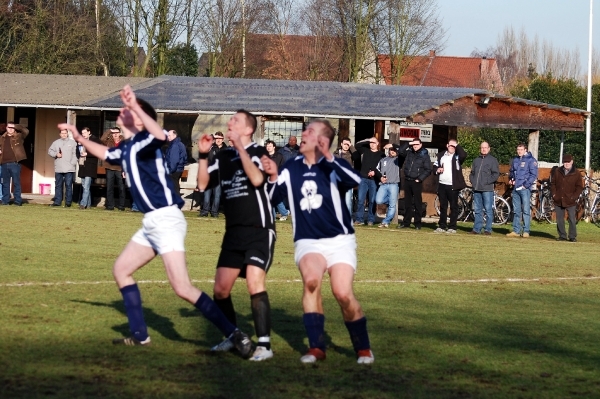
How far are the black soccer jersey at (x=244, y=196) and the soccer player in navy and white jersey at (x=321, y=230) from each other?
0.21 meters

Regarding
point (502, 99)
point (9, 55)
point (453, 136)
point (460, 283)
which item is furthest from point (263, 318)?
point (9, 55)

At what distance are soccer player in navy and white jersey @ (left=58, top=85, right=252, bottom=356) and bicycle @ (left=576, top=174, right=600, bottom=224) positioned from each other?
73.2 ft

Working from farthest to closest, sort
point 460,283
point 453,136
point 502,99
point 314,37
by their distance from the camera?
point 314,37 < point 453,136 < point 502,99 < point 460,283

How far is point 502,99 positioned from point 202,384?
71.0 feet

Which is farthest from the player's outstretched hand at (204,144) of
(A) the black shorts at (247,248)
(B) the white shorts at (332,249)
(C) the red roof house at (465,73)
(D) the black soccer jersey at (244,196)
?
(C) the red roof house at (465,73)

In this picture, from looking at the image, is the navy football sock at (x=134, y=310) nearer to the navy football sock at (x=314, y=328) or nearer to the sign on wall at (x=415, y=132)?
the navy football sock at (x=314, y=328)

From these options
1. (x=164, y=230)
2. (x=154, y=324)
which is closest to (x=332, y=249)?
(x=164, y=230)

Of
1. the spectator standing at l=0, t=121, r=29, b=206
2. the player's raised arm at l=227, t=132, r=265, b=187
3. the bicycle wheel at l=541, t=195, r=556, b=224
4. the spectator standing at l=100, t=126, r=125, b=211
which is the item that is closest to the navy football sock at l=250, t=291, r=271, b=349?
the player's raised arm at l=227, t=132, r=265, b=187

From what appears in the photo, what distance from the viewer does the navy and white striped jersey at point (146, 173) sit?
8.05 m

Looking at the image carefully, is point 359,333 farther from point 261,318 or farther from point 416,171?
point 416,171

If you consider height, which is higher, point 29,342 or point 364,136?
point 364,136

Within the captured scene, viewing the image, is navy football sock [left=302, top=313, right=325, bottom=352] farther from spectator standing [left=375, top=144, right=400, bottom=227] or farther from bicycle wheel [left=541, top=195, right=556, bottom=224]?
bicycle wheel [left=541, top=195, right=556, bottom=224]

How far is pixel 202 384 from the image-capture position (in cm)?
699

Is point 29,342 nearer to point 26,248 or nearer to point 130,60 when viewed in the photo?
point 26,248
